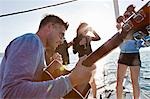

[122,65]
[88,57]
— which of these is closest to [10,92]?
[88,57]

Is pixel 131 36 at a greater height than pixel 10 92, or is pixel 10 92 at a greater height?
pixel 131 36

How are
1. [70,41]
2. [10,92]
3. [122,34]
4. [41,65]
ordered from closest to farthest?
[122,34] → [10,92] → [41,65] → [70,41]

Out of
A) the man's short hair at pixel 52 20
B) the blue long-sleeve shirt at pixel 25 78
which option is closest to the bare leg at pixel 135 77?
the man's short hair at pixel 52 20

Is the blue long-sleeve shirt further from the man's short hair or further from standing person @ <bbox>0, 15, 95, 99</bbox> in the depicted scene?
the man's short hair

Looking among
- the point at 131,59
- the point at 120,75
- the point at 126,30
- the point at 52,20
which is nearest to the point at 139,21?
the point at 126,30

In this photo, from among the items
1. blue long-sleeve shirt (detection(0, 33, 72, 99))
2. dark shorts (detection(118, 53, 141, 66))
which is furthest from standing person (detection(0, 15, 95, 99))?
dark shorts (detection(118, 53, 141, 66))

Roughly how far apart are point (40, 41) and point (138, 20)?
36 centimetres

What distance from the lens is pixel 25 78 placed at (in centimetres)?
101

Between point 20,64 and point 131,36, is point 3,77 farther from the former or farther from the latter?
point 131,36

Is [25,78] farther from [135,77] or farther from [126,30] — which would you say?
[135,77]

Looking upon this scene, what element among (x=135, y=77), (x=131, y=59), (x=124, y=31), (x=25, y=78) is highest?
(x=124, y=31)

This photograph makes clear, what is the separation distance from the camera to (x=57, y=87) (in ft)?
3.34

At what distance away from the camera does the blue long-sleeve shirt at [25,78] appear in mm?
1003

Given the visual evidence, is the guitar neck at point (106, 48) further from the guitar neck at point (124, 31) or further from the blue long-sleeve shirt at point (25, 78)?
the blue long-sleeve shirt at point (25, 78)
